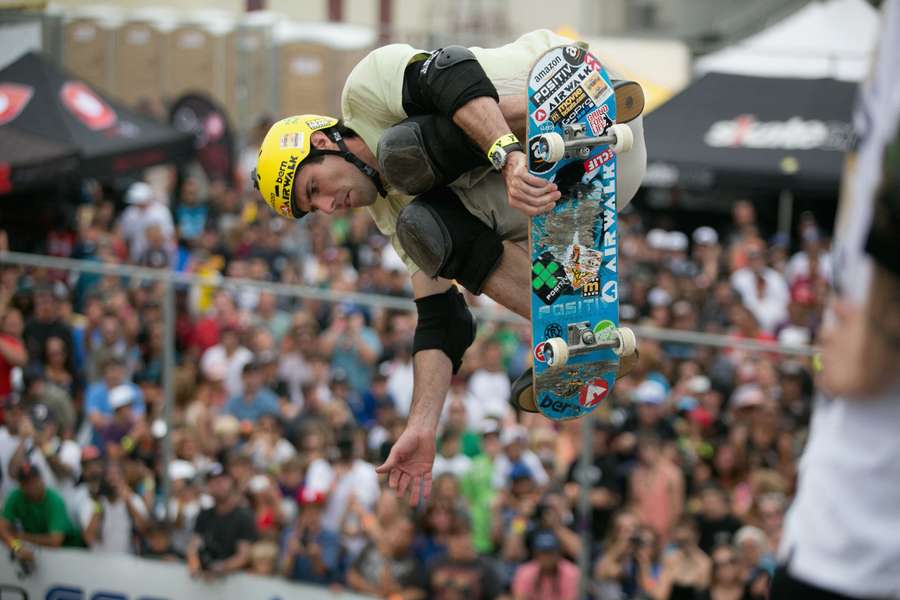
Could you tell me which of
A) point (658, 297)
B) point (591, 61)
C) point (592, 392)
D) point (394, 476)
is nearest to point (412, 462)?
point (394, 476)

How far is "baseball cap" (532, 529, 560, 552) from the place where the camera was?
6938mm

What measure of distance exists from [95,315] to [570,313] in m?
5.56

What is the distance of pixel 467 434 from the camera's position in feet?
26.0

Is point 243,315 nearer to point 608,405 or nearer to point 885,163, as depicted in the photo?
point 608,405

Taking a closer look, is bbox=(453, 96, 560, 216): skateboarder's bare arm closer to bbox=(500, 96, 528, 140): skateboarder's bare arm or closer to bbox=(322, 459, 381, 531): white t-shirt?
bbox=(500, 96, 528, 140): skateboarder's bare arm

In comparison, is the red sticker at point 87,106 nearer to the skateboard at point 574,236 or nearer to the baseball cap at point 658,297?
the baseball cap at point 658,297

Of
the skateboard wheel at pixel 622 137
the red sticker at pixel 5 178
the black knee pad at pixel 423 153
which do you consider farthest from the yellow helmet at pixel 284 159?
the red sticker at pixel 5 178

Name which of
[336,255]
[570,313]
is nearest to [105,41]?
[336,255]

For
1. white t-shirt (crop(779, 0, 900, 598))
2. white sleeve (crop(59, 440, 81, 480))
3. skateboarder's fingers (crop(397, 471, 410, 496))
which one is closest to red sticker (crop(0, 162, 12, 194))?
white sleeve (crop(59, 440, 81, 480))

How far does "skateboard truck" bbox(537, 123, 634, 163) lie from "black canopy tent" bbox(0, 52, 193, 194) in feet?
24.7

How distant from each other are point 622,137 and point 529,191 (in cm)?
43

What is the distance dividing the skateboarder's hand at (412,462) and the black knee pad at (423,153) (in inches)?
29.3

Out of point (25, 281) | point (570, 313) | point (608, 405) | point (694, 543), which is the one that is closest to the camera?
point (570, 313)

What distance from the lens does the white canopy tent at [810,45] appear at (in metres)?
13.9
